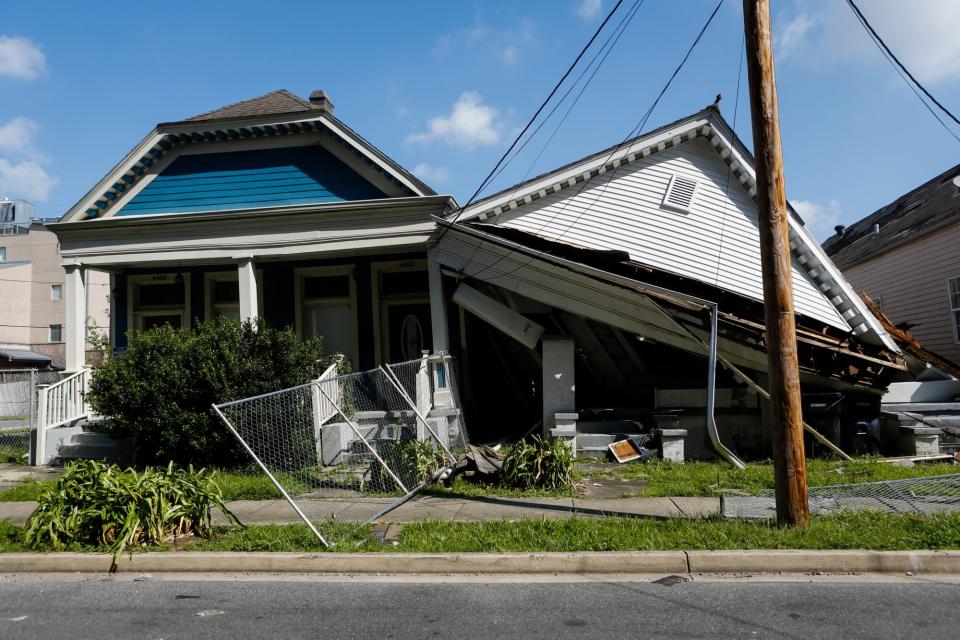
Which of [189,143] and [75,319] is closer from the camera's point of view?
[75,319]

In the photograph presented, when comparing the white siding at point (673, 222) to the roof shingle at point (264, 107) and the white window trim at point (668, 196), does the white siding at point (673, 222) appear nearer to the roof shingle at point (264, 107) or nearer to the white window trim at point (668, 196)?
the white window trim at point (668, 196)

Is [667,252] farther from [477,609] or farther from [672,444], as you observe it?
[477,609]

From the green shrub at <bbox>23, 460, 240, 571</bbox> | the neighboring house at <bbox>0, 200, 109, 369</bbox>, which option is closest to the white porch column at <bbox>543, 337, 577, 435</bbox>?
the green shrub at <bbox>23, 460, 240, 571</bbox>

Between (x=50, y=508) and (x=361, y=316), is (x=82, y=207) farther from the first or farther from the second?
(x=50, y=508)

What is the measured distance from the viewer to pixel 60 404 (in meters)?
12.9

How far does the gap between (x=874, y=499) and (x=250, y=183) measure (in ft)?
40.8

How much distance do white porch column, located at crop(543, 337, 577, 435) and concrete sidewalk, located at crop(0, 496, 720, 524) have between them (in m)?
3.28

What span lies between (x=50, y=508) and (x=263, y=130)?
952cm

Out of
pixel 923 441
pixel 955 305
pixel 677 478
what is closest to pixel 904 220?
pixel 955 305

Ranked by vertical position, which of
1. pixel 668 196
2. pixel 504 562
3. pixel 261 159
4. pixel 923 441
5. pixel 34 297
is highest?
pixel 34 297

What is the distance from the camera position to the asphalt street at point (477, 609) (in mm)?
4676

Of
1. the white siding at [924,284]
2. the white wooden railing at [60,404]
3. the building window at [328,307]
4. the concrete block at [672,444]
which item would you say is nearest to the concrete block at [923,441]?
the concrete block at [672,444]

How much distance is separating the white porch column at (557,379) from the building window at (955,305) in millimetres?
12556

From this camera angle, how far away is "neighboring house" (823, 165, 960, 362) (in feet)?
61.4
